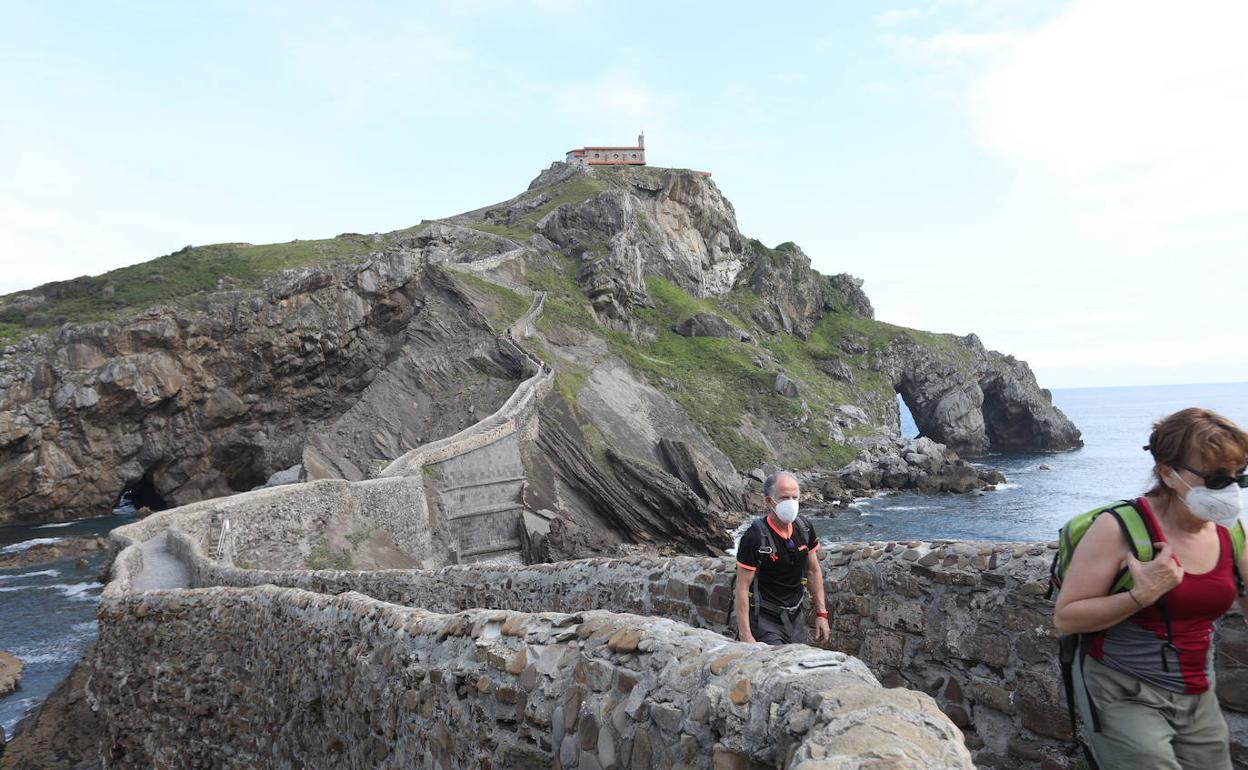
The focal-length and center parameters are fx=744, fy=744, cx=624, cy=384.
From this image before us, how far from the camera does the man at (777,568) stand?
18.4ft

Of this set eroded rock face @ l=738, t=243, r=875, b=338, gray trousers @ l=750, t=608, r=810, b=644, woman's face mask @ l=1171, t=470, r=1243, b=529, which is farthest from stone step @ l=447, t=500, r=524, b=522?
eroded rock face @ l=738, t=243, r=875, b=338

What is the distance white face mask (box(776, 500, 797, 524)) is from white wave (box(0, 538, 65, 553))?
45125mm

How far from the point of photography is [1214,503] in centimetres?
297

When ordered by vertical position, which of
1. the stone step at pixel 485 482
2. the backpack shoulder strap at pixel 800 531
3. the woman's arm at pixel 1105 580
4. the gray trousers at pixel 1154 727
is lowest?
the stone step at pixel 485 482

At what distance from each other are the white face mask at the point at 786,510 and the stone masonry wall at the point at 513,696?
1.85m

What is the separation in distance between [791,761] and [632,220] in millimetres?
74021

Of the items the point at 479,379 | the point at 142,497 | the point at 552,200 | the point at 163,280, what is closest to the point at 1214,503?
the point at 479,379

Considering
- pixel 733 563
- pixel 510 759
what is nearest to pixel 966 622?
pixel 733 563

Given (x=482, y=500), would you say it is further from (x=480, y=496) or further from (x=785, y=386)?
(x=785, y=386)

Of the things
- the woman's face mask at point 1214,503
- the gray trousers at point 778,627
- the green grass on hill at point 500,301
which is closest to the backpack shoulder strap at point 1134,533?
the woman's face mask at point 1214,503

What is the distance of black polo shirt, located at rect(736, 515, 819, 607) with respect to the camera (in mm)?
5621

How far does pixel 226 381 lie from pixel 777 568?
5647 centimetres

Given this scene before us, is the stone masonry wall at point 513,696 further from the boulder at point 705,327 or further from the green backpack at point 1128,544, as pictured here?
the boulder at point 705,327

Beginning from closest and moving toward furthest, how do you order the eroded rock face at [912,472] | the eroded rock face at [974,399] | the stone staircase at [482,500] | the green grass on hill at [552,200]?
the stone staircase at [482,500]
the eroded rock face at [912,472]
the green grass on hill at [552,200]
the eroded rock face at [974,399]
